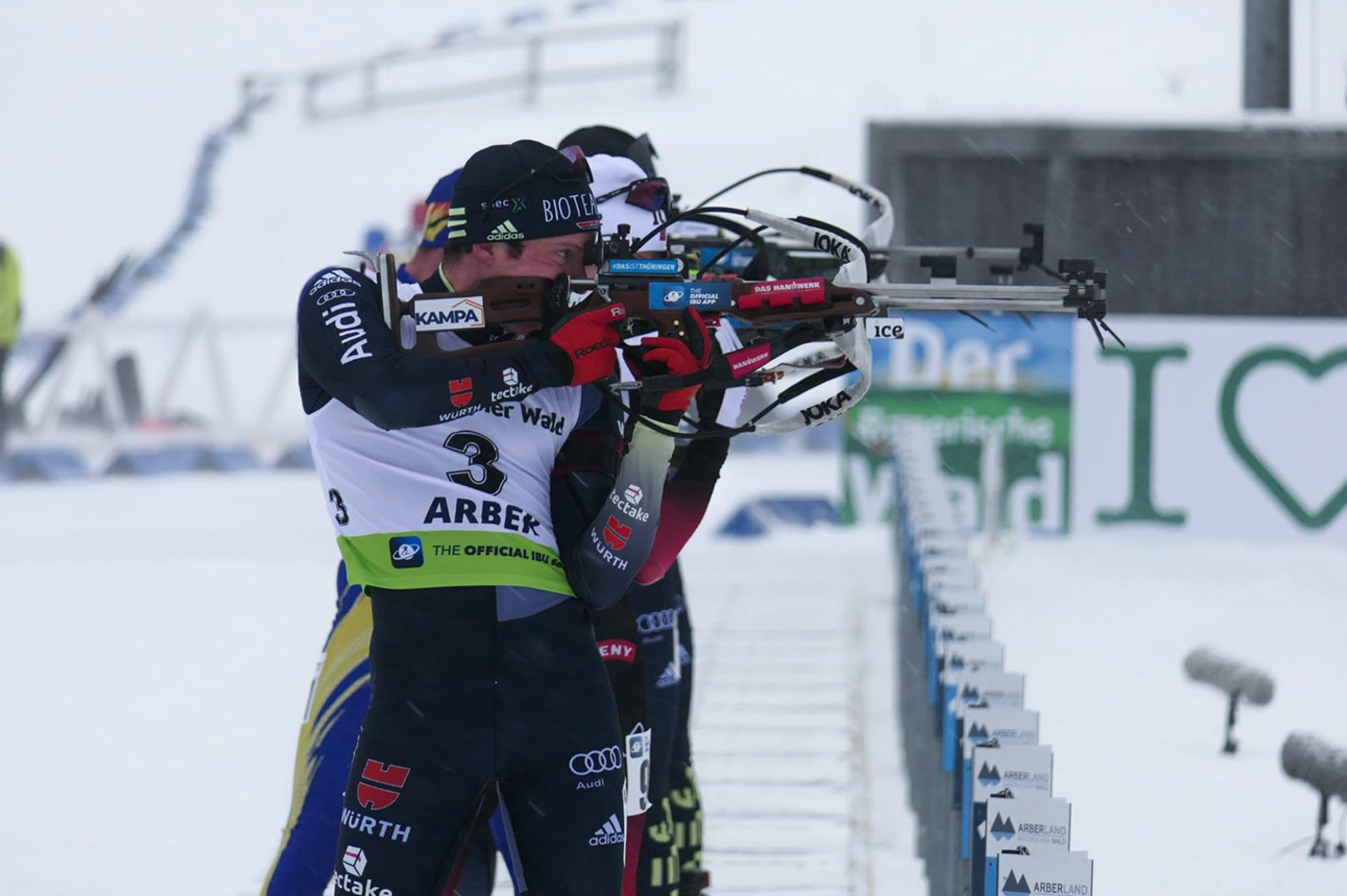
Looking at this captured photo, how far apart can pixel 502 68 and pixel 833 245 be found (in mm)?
29915

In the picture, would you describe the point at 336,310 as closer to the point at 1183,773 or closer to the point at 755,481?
the point at 1183,773

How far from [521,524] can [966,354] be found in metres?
8.52

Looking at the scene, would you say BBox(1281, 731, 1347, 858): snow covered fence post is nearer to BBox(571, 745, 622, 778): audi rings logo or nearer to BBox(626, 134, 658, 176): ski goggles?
BBox(626, 134, 658, 176): ski goggles

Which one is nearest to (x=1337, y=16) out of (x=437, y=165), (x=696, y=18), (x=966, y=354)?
(x=696, y=18)

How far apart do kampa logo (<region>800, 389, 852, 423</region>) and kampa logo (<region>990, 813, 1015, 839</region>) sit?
2.81 ft

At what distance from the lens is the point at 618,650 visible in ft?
12.4

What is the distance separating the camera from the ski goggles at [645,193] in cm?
417

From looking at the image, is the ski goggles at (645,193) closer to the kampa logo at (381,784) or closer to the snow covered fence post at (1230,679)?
the kampa logo at (381,784)

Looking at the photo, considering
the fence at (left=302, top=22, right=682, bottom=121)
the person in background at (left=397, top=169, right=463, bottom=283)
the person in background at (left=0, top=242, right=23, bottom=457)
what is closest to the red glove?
the person in background at (left=397, top=169, right=463, bottom=283)

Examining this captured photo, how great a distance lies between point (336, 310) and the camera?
3.05 meters

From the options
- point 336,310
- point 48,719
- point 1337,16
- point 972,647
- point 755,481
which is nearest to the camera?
point 336,310

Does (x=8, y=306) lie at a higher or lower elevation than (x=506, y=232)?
lower

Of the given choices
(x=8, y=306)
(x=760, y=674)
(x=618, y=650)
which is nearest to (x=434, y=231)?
(x=618, y=650)

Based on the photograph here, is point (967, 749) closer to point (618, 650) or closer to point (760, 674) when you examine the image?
point (618, 650)
